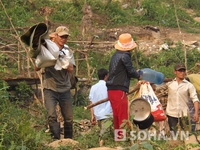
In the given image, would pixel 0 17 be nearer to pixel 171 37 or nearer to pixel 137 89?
pixel 171 37

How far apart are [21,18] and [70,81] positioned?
11.1 metres

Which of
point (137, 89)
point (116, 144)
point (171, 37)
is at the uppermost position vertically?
point (171, 37)

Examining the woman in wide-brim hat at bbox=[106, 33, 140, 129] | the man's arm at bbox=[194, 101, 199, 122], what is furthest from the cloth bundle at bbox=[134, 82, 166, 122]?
the man's arm at bbox=[194, 101, 199, 122]

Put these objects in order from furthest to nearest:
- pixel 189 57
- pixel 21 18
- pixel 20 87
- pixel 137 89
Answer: pixel 21 18 < pixel 189 57 < pixel 20 87 < pixel 137 89

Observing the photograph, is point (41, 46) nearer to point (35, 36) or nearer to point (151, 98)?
point (35, 36)

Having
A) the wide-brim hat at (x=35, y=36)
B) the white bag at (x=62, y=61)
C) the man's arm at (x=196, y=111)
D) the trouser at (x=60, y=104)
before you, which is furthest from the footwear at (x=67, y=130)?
the man's arm at (x=196, y=111)

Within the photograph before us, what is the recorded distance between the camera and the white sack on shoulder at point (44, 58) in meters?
5.83

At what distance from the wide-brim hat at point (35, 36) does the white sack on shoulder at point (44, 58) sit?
56mm

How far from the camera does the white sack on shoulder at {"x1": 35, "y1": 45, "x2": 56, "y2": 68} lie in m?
5.83

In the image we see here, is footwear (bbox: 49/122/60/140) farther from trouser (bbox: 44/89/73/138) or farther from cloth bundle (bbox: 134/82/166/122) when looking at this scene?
cloth bundle (bbox: 134/82/166/122)

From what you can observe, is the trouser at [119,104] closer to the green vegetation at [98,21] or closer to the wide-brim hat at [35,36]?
the wide-brim hat at [35,36]

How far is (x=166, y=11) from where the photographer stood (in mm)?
20781

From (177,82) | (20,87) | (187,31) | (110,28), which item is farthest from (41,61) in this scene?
(187,31)

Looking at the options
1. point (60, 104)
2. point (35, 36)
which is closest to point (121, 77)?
point (60, 104)
